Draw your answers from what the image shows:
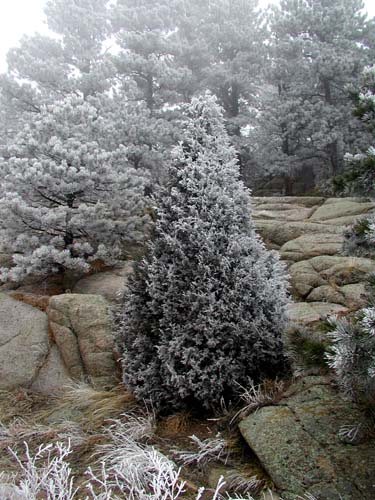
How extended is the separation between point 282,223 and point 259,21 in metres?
12.2

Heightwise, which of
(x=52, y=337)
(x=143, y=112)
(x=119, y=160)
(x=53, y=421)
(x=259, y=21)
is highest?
(x=259, y=21)

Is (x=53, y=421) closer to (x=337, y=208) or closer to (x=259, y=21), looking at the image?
(x=337, y=208)

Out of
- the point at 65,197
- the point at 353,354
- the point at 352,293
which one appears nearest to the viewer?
the point at 353,354

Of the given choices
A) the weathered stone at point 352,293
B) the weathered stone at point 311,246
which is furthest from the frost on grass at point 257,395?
the weathered stone at point 311,246

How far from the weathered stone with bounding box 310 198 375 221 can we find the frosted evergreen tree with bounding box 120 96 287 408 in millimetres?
6228

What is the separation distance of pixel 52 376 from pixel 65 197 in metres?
2.98

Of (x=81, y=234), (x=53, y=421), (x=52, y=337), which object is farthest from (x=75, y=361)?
(x=81, y=234)

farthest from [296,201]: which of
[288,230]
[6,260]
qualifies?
[6,260]

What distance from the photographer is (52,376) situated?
5242 millimetres

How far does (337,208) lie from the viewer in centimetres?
1049

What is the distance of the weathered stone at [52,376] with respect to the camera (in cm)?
512

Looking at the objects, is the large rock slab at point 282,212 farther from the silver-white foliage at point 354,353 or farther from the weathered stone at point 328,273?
the silver-white foliage at point 354,353

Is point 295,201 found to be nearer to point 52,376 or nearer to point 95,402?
point 52,376

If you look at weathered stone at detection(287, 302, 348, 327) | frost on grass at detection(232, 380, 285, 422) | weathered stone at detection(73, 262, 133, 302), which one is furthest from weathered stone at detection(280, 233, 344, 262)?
frost on grass at detection(232, 380, 285, 422)
